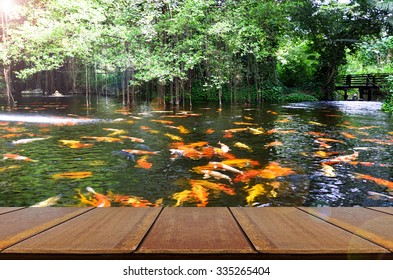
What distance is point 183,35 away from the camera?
625cm

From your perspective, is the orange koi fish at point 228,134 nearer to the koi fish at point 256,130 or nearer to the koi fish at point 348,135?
the koi fish at point 256,130

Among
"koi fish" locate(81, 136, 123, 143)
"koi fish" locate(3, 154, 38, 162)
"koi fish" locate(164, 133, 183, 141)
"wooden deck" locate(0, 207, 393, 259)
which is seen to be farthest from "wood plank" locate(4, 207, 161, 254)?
"koi fish" locate(164, 133, 183, 141)

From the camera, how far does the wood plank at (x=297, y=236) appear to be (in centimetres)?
61

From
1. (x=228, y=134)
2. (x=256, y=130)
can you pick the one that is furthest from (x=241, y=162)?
(x=256, y=130)

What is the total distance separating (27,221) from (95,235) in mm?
244

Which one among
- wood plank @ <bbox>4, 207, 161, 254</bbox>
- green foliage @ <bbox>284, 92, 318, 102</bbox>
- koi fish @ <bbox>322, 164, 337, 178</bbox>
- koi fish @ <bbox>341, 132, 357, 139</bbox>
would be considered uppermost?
green foliage @ <bbox>284, 92, 318, 102</bbox>

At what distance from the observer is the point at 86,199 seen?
1478mm

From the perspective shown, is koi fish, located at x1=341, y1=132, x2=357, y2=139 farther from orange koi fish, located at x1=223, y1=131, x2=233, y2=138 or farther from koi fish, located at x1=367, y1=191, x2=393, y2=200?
koi fish, located at x1=367, y1=191, x2=393, y2=200

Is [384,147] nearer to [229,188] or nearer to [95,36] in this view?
[229,188]

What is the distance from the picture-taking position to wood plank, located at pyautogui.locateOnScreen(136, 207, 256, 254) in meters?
0.60

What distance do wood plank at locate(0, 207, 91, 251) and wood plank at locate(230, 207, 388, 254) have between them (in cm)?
43

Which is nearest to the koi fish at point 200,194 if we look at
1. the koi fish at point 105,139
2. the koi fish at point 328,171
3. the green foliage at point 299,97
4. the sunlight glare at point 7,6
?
the koi fish at point 328,171

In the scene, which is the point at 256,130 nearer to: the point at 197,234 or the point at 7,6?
the point at 197,234
